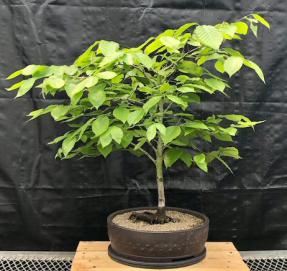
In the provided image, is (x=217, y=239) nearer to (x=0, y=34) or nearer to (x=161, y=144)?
(x=161, y=144)

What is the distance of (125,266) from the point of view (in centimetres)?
125

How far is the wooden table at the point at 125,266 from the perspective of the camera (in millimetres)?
1249

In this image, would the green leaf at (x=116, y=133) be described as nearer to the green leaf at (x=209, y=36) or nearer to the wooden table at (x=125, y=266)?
the green leaf at (x=209, y=36)

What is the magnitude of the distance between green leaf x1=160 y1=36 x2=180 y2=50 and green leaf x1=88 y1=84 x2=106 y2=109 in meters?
0.20

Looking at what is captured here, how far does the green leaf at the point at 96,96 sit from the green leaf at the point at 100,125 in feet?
0.24

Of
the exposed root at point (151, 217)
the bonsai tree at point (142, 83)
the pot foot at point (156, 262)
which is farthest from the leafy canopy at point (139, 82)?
the pot foot at point (156, 262)

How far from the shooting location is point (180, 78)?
1.15m

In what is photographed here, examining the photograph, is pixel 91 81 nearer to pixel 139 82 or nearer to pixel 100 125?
pixel 100 125

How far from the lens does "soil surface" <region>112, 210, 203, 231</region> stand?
126cm

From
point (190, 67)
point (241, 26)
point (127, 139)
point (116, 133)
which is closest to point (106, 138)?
point (116, 133)

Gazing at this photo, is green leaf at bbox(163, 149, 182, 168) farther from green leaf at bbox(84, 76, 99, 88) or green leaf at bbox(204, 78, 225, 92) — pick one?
green leaf at bbox(84, 76, 99, 88)

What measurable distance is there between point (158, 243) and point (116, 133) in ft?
1.21

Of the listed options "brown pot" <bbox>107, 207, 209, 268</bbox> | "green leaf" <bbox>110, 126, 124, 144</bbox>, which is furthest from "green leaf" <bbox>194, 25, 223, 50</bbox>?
"brown pot" <bbox>107, 207, 209, 268</bbox>

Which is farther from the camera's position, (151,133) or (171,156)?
(171,156)
